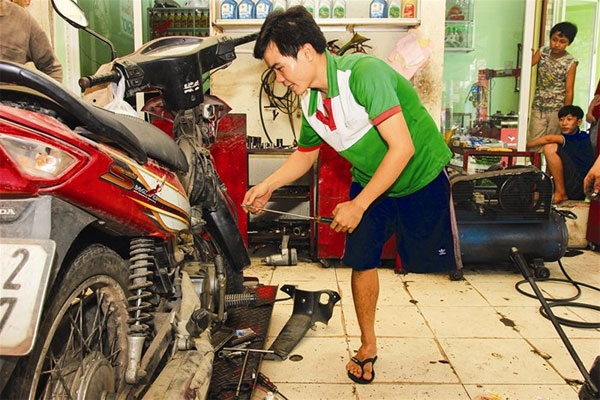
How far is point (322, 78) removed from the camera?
1.90 metres

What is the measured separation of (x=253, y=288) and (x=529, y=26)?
3672mm

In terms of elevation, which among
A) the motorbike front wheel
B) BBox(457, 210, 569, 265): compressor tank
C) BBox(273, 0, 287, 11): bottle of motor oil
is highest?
BBox(273, 0, 287, 11): bottle of motor oil

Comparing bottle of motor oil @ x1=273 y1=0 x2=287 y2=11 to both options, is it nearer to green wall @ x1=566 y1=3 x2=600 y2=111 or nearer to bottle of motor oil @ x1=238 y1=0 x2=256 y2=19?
bottle of motor oil @ x1=238 y1=0 x2=256 y2=19

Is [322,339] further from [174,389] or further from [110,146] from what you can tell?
[110,146]

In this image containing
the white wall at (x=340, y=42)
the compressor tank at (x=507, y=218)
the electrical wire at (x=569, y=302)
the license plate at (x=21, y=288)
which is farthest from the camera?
the white wall at (x=340, y=42)

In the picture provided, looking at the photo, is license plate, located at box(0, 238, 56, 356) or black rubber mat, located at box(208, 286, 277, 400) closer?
license plate, located at box(0, 238, 56, 356)

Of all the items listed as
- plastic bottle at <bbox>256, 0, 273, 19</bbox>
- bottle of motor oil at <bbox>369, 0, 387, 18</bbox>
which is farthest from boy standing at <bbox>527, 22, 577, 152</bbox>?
plastic bottle at <bbox>256, 0, 273, 19</bbox>

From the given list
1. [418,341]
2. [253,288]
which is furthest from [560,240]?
[253,288]

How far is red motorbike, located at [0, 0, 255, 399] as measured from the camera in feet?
3.19

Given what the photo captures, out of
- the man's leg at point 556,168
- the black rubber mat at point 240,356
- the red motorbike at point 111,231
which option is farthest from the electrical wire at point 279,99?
the red motorbike at point 111,231

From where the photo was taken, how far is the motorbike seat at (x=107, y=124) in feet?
3.31

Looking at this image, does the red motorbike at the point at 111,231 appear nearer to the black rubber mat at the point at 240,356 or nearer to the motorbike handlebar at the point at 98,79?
the motorbike handlebar at the point at 98,79

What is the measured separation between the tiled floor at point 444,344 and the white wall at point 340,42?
5.56 ft

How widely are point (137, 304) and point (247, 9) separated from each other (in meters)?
3.54
